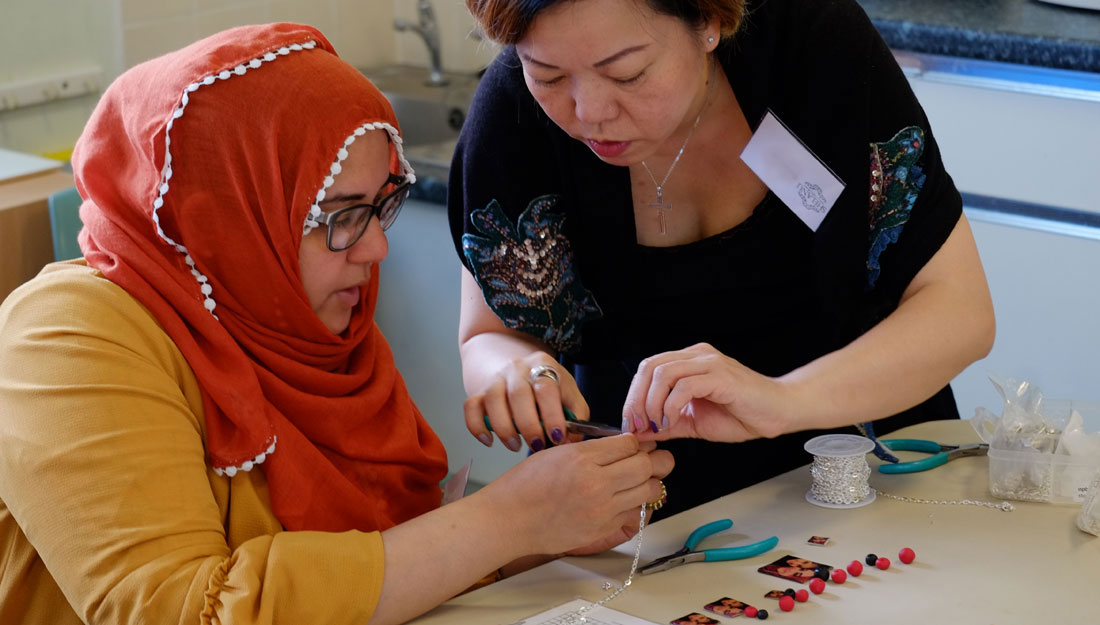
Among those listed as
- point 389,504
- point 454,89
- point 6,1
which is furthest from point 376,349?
point 454,89

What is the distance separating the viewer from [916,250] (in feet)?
4.89

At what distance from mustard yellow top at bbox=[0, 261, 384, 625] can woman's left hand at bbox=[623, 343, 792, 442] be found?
0.33 m

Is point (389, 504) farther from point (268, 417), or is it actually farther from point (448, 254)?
point (448, 254)

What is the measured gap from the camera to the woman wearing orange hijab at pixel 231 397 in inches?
44.2

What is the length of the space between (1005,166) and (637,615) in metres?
1.71

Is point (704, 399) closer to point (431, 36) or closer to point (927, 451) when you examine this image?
point (927, 451)

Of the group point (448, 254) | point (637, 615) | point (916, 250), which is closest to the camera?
point (637, 615)

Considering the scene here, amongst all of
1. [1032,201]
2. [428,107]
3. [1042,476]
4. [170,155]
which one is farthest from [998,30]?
[170,155]

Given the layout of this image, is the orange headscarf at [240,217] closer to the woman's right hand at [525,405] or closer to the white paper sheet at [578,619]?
the woman's right hand at [525,405]

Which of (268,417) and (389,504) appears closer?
(268,417)

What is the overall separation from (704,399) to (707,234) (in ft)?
0.97

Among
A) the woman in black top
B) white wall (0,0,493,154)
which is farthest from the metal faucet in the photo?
the woman in black top

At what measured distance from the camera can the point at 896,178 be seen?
150 centimetres

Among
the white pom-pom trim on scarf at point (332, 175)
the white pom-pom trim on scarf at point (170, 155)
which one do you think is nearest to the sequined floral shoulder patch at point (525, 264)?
the white pom-pom trim on scarf at point (332, 175)
